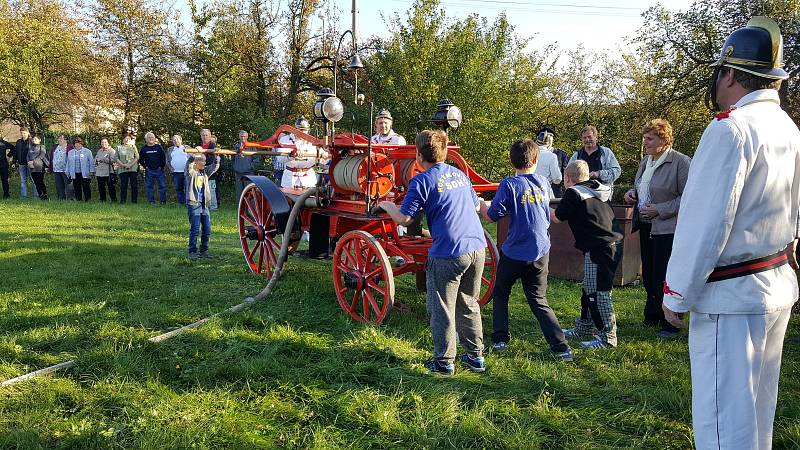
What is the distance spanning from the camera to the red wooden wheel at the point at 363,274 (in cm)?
503

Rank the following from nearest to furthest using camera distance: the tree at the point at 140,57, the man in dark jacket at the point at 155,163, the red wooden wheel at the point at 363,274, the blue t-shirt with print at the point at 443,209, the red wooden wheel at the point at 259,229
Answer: the blue t-shirt with print at the point at 443,209 < the red wooden wheel at the point at 363,274 < the red wooden wheel at the point at 259,229 < the man in dark jacket at the point at 155,163 < the tree at the point at 140,57

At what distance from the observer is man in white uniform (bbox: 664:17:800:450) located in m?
2.14

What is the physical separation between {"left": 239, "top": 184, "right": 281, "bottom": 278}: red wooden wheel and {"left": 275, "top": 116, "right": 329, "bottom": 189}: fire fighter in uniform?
66 centimetres

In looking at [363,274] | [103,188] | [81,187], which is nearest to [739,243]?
[363,274]

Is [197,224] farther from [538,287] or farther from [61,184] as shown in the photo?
[61,184]

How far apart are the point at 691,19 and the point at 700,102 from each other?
195 centimetres

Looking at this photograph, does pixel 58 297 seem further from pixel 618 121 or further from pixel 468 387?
pixel 618 121

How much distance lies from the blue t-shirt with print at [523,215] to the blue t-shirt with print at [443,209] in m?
0.38

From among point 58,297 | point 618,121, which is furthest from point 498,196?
point 618,121

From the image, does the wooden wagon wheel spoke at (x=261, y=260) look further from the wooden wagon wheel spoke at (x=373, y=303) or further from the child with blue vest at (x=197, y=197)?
the wooden wagon wheel spoke at (x=373, y=303)

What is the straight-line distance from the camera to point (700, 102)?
14344 millimetres

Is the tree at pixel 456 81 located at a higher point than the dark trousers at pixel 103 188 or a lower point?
higher

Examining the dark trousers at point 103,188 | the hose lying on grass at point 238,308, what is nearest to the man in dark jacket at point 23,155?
the dark trousers at point 103,188

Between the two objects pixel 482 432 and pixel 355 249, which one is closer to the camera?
pixel 482 432
